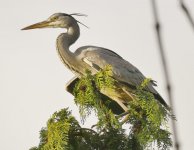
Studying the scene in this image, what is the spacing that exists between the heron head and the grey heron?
7cm

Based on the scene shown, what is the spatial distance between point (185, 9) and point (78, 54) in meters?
6.15

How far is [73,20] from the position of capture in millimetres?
8172

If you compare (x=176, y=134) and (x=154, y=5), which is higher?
(x=154, y=5)

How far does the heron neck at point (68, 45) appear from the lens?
7324 millimetres

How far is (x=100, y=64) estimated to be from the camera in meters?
7.05

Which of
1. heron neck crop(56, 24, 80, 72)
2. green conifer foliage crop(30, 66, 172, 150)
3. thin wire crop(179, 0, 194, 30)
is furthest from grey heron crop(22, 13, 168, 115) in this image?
thin wire crop(179, 0, 194, 30)

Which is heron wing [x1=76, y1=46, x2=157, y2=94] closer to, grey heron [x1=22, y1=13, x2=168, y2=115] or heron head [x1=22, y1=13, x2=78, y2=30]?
grey heron [x1=22, y1=13, x2=168, y2=115]

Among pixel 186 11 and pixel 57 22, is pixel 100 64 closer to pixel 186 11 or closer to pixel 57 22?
pixel 57 22

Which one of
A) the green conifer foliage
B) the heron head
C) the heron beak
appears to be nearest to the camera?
the green conifer foliage

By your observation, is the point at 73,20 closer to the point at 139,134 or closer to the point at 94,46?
the point at 94,46

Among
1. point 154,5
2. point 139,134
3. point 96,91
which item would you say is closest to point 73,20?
point 96,91

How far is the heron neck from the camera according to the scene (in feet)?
24.0

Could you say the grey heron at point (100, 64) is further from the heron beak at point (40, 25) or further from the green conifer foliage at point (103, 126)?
→ the green conifer foliage at point (103, 126)

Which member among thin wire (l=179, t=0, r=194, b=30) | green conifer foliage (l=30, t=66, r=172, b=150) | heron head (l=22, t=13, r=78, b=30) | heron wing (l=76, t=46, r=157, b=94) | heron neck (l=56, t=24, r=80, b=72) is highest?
heron head (l=22, t=13, r=78, b=30)
